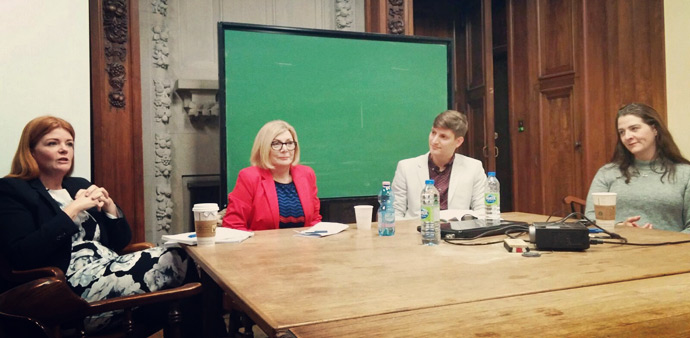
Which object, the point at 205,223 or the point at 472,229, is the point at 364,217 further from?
the point at 205,223

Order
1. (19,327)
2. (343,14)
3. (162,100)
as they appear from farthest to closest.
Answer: (343,14)
(162,100)
(19,327)

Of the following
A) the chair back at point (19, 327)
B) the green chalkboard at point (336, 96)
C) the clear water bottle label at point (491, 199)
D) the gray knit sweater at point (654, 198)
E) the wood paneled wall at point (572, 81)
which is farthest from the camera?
the wood paneled wall at point (572, 81)

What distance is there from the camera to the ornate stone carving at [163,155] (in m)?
3.38

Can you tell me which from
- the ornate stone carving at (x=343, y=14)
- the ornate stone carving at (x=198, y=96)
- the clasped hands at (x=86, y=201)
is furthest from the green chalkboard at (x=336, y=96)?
the clasped hands at (x=86, y=201)

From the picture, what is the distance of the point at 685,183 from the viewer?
2.20 m

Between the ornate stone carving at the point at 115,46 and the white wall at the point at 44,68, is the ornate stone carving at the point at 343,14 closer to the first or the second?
the ornate stone carving at the point at 115,46

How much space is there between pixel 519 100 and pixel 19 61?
3720 mm

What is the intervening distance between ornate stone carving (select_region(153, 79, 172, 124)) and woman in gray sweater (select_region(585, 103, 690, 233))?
105 inches

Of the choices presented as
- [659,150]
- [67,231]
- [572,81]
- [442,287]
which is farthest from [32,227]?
[572,81]

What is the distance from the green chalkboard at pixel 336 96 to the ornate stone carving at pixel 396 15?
0.25 metres

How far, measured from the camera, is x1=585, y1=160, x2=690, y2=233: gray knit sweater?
7.19 ft

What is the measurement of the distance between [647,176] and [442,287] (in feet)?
5.89

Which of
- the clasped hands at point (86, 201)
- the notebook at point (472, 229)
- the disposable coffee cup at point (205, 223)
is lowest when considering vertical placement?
the notebook at point (472, 229)

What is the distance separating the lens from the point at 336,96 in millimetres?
3383
